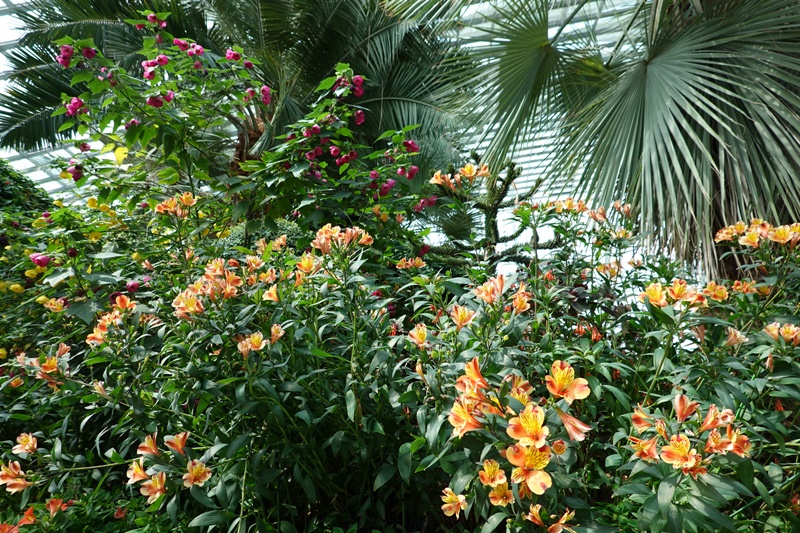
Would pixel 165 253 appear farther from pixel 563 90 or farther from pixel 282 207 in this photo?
pixel 563 90

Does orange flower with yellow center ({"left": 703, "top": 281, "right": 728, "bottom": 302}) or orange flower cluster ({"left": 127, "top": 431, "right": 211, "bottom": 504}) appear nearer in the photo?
orange flower cluster ({"left": 127, "top": 431, "right": 211, "bottom": 504})

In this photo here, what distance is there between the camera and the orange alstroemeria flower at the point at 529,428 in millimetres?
908

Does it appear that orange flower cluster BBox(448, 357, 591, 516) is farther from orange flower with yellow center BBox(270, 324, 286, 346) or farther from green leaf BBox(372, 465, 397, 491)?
orange flower with yellow center BBox(270, 324, 286, 346)

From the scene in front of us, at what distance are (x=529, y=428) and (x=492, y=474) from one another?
5.6 inches

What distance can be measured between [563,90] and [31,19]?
6.15 meters

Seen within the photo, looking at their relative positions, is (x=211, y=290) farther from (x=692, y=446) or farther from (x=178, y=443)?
(x=692, y=446)

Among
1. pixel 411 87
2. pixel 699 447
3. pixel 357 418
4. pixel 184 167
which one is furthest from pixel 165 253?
pixel 411 87

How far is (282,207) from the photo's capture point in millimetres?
2584

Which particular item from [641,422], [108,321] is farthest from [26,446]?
[641,422]

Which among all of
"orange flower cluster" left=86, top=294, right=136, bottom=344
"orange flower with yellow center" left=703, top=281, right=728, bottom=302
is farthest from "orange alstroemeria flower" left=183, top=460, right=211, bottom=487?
"orange flower with yellow center" left=703, top=281, right=728, bottom=302

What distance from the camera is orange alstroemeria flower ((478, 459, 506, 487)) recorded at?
1002 mm

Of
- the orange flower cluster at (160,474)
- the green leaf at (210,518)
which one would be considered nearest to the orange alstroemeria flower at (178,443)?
the orange flower cluster at (160,474)

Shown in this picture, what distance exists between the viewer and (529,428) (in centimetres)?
92

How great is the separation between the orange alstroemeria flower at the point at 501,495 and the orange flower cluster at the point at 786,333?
0.73m
